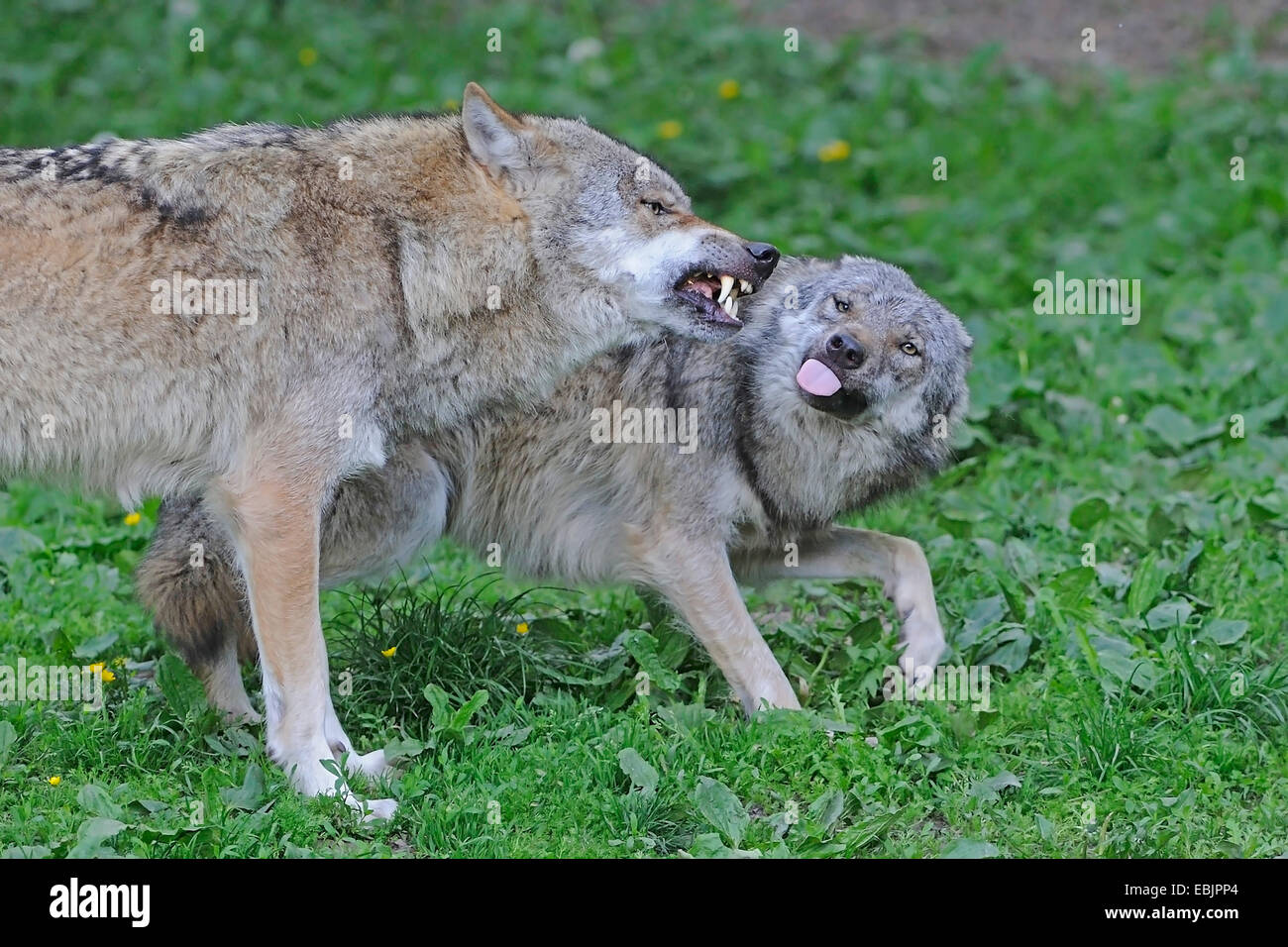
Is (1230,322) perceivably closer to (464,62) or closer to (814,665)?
(814,665)

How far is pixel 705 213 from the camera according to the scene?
32.7ft

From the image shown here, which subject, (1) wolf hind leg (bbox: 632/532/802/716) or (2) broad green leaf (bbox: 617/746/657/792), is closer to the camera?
(2) broad green leaf (bbox: 617/746/657/792)

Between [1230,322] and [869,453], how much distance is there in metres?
3.52

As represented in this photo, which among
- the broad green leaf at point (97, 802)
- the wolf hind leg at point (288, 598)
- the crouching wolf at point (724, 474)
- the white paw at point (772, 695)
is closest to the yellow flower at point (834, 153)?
the crouching wolf at point (724, 474)

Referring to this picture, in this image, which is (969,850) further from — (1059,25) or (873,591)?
(1059,25)

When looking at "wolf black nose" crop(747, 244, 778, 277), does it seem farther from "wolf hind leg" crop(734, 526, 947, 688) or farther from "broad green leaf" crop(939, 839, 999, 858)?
"broad green leaf" crop(939, 839, 999, 858)

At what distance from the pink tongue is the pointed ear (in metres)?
1.25

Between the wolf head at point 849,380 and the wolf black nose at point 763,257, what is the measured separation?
0.47 m

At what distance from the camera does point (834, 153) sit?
10359 mm

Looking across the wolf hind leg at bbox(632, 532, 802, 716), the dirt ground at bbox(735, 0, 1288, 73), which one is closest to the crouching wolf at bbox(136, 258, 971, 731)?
the wolf hind leg at bbox(632, 532, 802, 716)

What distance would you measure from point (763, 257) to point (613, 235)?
1.69 feet

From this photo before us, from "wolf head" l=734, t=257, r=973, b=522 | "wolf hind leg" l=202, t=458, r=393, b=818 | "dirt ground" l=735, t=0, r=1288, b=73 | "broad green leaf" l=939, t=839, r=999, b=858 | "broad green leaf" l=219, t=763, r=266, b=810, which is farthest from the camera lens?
"dirt ground" l=735, t=0, r=1288, b=73

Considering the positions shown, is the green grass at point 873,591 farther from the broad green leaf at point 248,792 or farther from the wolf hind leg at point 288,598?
the wolf hind leg at point 288,598

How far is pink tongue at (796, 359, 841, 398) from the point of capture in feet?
18.5
